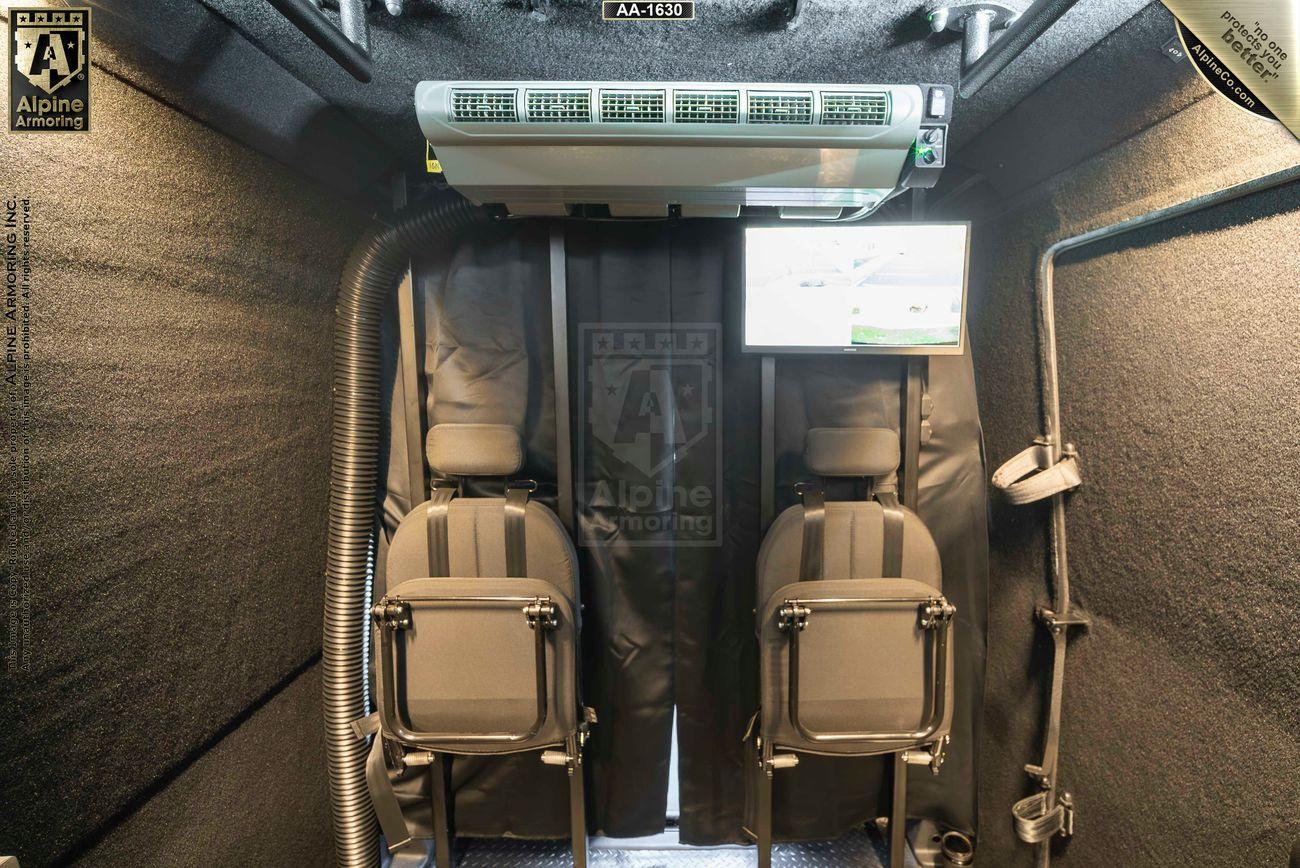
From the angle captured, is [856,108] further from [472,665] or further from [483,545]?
[472,665]

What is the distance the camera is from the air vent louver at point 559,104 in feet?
3.40

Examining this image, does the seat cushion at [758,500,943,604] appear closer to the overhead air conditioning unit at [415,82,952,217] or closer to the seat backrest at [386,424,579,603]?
the seat backrest at [386,424,579,603]

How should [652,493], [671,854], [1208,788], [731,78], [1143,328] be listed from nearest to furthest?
[1208,788] → [1143,328] → [731,78] → [652,493] → [671,854]

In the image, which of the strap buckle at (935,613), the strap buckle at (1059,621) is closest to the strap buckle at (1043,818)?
the strap buckle at (1059,621)

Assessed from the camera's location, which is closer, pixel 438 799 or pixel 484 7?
pixel 484 7

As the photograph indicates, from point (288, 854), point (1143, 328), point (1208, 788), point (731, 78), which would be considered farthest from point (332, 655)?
point (1143, 328)

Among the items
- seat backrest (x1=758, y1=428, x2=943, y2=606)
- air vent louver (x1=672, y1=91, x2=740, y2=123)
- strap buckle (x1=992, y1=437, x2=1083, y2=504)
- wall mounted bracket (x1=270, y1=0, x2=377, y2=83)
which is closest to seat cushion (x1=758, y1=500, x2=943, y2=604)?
seat backrest (x1=758, y1=428, x2=943, y2=606)

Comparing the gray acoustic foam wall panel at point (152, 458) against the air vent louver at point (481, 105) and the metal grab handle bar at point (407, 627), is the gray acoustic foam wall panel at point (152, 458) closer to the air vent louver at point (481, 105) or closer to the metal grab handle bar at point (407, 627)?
the metal grab handle bar at point (407, 627)

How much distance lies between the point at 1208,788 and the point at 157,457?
2144 millimetres

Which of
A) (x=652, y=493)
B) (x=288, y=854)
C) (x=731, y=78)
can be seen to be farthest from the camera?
(x=652, y=493)

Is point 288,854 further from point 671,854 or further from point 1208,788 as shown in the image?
point 1208,788

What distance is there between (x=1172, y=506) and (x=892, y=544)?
57 cm

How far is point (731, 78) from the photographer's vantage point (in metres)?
1.25

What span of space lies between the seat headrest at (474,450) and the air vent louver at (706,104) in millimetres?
866
